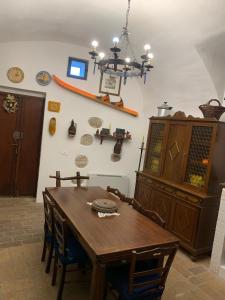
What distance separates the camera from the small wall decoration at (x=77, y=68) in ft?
14.5

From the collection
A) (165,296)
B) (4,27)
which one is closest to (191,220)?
(165,296)

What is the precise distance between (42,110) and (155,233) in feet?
10.9

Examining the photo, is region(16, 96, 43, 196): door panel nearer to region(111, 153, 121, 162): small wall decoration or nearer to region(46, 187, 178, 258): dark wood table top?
region(111, 153, 121, 162): small wall decoration

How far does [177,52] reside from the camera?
3.41m

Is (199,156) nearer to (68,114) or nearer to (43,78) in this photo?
(68,114)

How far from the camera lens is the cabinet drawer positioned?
3.05 metres

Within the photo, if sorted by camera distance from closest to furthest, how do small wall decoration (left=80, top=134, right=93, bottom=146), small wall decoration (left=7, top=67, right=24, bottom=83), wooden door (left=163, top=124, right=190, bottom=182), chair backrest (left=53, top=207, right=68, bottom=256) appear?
chair backrest (left=53, top=207, right=68, bottom=256) → wooden door (left=163, top=124, right=190, bottom=182) → small wall decoration (left=7, top=67, right=24, bottom=83) → small wall decoration (left=80, top=134, right=93, bottom=146)

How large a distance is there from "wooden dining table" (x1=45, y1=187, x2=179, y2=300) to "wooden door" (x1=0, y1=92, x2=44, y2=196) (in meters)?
2.07

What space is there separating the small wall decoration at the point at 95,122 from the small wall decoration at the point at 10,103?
1.32 meters

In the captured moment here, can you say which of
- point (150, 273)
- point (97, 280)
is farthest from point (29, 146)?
point (150, 273)

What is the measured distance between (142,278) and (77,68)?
11.9ft

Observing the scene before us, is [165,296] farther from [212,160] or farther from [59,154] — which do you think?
[59,154]

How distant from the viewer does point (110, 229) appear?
1996 millimetres

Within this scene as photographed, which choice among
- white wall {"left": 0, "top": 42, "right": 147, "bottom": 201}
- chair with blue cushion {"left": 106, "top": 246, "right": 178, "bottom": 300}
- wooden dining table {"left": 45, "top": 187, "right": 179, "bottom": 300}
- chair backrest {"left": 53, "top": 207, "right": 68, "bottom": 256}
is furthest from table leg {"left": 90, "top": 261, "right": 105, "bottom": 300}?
white wall {"left": 0, "top": 42, "right": 147, "bottom": 201}
